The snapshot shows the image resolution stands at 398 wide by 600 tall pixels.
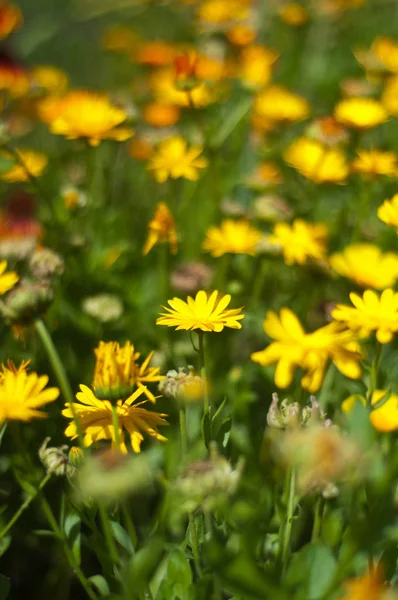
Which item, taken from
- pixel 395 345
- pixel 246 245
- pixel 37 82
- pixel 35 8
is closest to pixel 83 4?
pixel 37 82

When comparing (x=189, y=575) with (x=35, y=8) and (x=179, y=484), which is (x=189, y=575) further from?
(x=35, y=8)

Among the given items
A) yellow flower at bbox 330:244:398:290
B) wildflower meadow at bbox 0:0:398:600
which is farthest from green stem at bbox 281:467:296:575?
yellow flower at bbox 330:244:398:290

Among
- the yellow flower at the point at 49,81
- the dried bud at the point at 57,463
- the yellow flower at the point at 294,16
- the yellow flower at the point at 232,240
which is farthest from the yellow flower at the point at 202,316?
the yellow flower at the point at 294,16

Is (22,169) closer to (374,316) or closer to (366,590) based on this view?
(374,316)

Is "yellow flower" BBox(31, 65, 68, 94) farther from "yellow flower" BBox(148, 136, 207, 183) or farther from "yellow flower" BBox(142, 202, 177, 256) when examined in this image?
"yellow flower" BBox(142, 202, 177, 256)

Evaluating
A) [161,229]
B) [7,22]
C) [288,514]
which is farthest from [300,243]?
[7,22]
